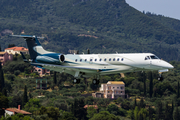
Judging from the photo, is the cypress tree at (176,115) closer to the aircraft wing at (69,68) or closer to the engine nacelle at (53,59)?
the aircraft wing at (69,68)

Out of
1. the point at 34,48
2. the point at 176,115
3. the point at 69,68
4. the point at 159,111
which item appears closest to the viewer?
the point at 69,68

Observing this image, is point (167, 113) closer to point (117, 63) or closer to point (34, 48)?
point (34, 48)

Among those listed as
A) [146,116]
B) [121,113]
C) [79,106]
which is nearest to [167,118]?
[146,116]

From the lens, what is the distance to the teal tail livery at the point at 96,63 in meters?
59.1

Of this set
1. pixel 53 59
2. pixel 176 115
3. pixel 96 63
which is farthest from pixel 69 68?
pixel 176 115

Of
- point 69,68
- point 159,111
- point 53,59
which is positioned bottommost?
point 159,111

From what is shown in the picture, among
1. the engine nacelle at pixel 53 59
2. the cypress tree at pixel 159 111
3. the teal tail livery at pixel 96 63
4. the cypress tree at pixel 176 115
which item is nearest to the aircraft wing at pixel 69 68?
the teal tail livery at pixel 96 63

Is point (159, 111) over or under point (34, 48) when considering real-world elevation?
under

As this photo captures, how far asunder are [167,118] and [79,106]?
4424 cm

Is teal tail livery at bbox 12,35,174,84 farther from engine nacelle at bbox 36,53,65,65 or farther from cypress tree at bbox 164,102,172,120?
cypress tree at bbox 164,102,172,120

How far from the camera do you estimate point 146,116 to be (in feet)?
628

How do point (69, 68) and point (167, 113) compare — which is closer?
point (69, 68)

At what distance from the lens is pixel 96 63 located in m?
62.3

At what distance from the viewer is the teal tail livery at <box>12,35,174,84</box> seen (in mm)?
59094
